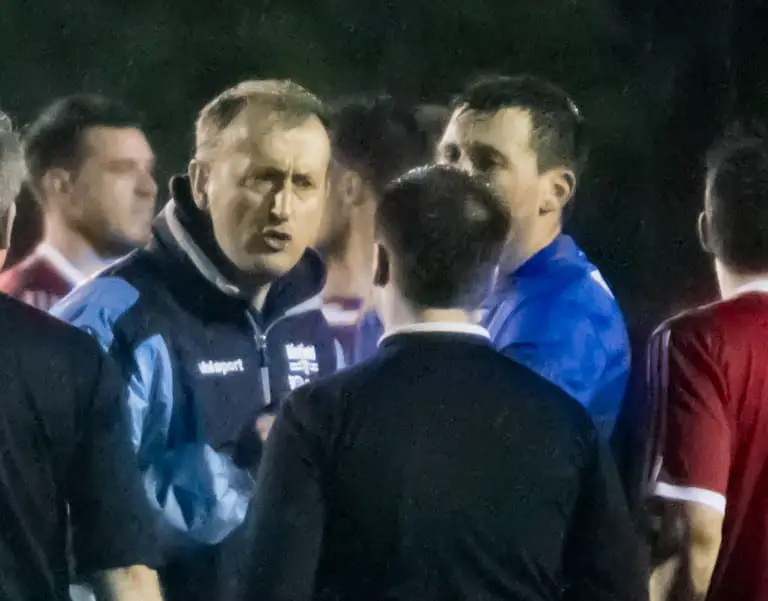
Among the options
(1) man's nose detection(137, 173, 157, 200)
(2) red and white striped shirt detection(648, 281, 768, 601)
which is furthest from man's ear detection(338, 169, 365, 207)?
(2) red and white striped shirt detection(648, 281, 768, 601)

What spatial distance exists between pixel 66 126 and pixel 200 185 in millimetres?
192

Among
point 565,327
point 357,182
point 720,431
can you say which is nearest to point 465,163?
point 357,182

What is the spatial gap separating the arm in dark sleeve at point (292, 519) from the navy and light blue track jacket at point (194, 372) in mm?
281

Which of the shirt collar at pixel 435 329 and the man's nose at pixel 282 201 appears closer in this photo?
Result: the shirt collar at pixel 435 329

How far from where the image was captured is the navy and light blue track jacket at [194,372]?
1.31 metres

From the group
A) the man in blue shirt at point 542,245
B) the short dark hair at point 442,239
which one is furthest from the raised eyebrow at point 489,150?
the short dark hair at point 442,239

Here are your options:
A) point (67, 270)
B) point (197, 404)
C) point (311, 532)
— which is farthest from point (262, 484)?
point (67, 270)

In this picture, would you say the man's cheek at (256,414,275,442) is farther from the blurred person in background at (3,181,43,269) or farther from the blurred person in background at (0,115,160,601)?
the blurred person in background at (3,181,43,269)

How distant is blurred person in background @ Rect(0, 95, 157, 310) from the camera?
4.47 ft

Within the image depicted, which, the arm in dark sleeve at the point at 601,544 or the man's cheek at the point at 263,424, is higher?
the man's cheek at the point at 263,424

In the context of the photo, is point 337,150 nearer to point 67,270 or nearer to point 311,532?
point 67,270

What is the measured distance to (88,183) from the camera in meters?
Result: 1.39

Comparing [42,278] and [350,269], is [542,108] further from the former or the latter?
[42,278]

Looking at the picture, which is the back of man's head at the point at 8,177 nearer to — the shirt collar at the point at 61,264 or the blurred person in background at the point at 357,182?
the shirt collar at the point at 61,264
